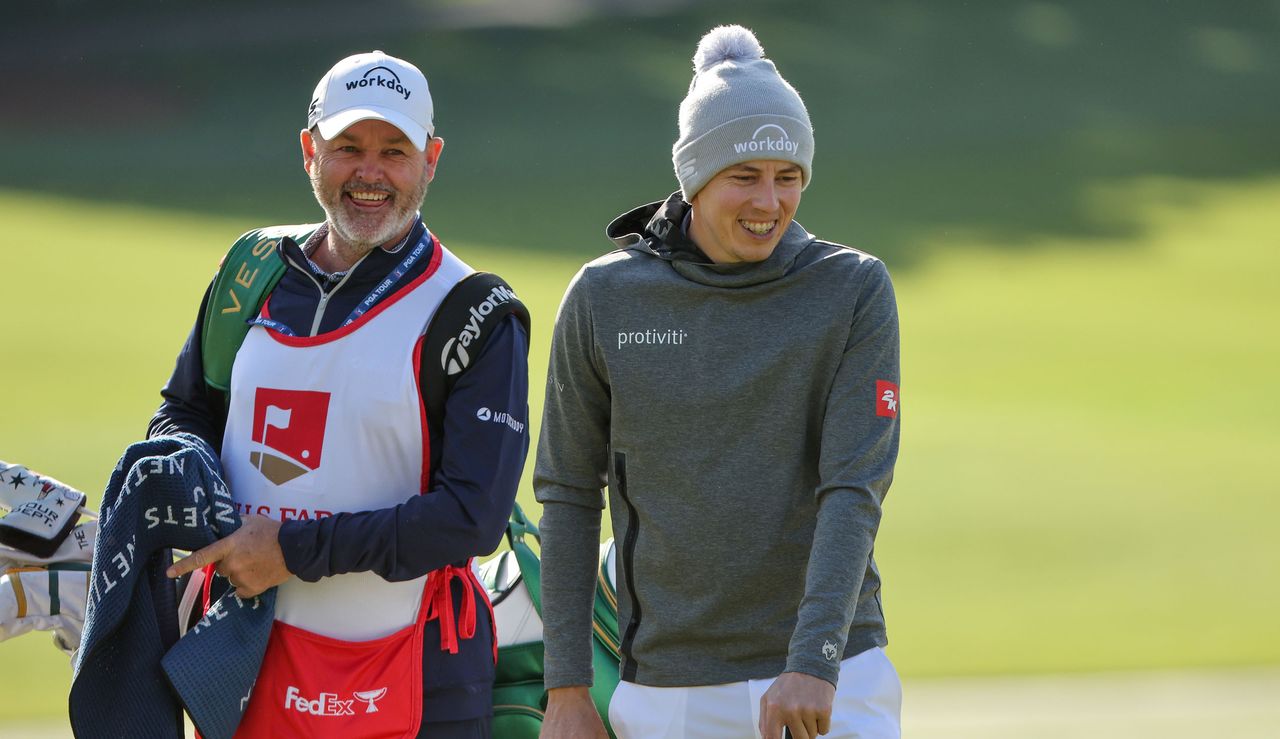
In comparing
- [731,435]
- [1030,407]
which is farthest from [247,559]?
[1030,407]

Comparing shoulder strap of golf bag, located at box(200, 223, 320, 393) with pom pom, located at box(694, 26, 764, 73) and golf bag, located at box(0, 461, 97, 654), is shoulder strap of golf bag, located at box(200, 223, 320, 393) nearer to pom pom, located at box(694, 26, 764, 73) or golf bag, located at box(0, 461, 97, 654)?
pom pom, located at box(694, 26, 764, 73)

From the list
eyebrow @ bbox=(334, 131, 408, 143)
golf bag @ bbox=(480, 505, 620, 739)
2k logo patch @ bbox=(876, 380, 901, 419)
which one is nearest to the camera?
2k logo patch @ bbox=(876, 380, 901, 419)

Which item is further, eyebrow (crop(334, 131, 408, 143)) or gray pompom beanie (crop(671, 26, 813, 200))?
eyebrow (crop(334, 131, 408, 143))

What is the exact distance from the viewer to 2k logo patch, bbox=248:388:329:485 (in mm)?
2414

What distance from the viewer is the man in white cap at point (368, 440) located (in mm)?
2344

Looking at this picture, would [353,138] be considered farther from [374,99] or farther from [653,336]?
[653,336]

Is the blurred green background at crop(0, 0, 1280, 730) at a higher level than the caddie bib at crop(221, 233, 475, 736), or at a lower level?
higher

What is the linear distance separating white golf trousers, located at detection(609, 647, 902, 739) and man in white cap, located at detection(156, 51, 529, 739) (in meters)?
0.33

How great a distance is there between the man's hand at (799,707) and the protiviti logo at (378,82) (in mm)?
1069

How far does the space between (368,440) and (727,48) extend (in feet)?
2.51

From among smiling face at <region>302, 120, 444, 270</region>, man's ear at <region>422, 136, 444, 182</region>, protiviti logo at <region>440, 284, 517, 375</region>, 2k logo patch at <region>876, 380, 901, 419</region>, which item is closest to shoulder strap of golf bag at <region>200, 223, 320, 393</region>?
smiling face at <region>302, 120, 444, 270</region>

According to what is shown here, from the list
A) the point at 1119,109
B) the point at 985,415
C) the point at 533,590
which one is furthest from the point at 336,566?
the point at 1119,109

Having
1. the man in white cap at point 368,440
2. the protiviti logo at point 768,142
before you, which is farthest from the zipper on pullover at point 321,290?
the protiviti logo at point 768,142

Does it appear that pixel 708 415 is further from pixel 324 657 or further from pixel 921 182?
pixel 921 182
